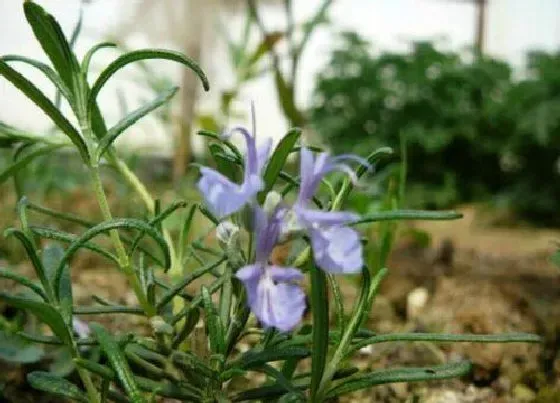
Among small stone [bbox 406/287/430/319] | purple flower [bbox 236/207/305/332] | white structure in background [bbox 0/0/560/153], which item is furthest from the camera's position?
white structure in background [bbox 0/0/560/153]

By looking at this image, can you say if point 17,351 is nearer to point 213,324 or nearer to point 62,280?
point 62,280

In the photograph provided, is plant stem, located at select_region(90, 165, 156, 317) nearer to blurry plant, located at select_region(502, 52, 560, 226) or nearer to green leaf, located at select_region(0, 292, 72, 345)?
green leaf, located at select_region(0, 292, 72, 345)

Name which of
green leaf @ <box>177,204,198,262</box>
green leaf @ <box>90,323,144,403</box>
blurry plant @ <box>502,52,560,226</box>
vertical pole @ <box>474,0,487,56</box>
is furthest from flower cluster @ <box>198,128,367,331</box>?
vertical pole @ <box>474,0,487,56</box>

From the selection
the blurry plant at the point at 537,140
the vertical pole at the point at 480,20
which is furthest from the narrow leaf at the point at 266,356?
the vertical pole at the point at 480,20

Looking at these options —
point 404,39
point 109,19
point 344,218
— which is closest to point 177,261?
point 344,218

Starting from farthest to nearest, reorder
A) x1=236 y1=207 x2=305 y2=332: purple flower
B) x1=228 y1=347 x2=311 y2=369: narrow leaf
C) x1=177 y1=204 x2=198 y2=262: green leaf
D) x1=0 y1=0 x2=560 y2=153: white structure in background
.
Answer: x1=0 y1=0 x2=560 y2=153: white structure in background
x1=177 y1=204 x2=198 y2=262: green leaf
x1=228 y1=347 x2=311 y2=369: narrow leaf
x1=236 y1=207 x2=305 y2=332: purple flower

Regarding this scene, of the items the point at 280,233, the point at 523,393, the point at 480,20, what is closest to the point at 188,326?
the point at 280,233
